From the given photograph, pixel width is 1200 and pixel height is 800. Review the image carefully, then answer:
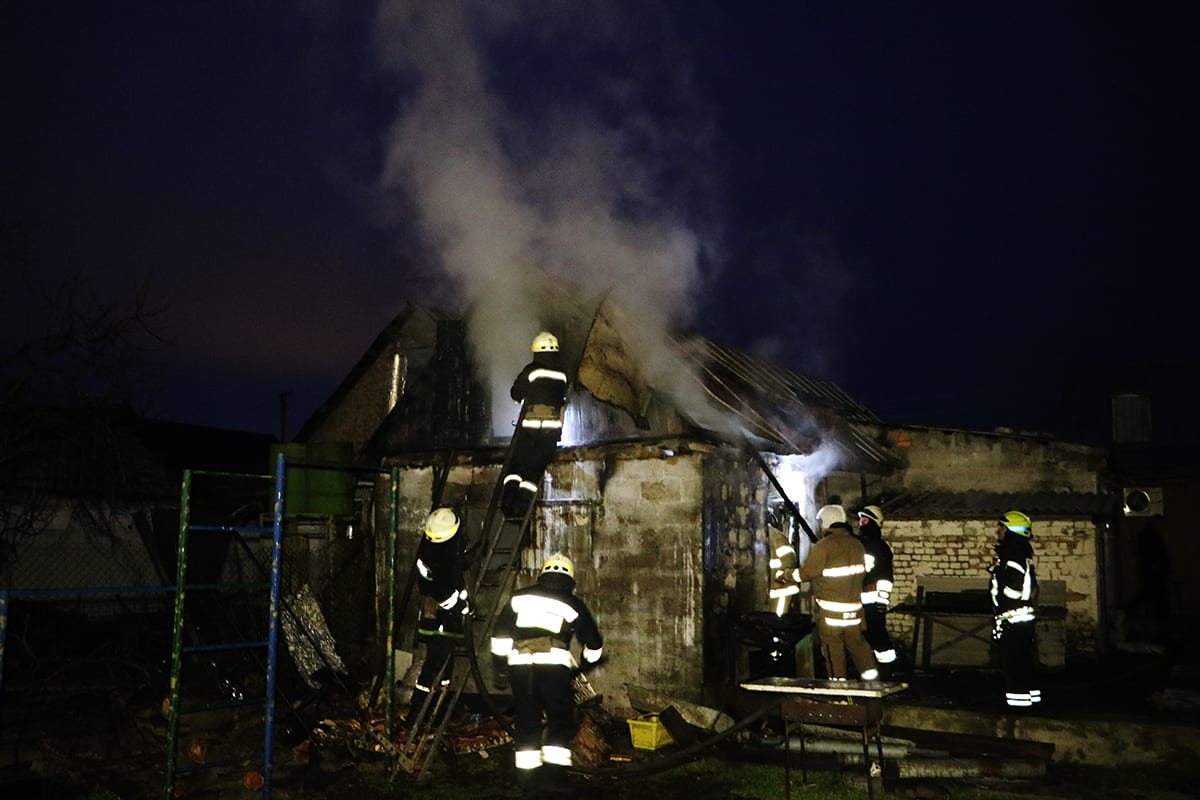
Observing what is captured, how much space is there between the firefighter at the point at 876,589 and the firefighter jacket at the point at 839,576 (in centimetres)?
144

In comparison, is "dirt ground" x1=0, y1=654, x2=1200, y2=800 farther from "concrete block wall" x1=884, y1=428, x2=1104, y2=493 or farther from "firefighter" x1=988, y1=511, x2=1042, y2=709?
"concrete block wall" x1=884, y1=428, x2=1104, y2=493

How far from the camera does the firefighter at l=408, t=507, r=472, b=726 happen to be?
349 inches

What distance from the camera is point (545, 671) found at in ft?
23.6

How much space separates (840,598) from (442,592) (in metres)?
3.95

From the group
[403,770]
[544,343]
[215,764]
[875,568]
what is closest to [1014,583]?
[875,568]

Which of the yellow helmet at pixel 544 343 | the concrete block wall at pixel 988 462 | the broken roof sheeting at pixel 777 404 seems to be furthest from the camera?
the concrete block wall at pixel 988 462

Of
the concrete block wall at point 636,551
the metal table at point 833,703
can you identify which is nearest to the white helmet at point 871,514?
the concrete block wall at point 636,551

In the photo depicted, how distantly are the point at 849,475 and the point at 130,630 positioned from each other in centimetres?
1114

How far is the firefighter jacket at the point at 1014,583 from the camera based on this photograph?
8.97 meters

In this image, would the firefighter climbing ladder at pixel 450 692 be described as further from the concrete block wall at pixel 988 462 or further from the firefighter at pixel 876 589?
the concrete block wall at pixel 988 462

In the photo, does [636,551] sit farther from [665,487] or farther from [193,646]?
[193,646]

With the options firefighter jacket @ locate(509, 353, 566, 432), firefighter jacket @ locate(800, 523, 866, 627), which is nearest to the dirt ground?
firefighter jacket @ locate(800, 523, 866, 627)

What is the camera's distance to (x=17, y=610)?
12922 mm

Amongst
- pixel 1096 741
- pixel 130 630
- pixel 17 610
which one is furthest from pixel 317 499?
pixel 1096 741
